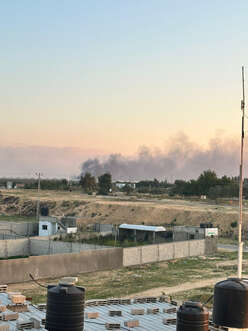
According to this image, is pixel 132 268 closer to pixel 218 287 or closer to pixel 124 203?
pixel 218 287

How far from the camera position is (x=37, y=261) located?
128 feet

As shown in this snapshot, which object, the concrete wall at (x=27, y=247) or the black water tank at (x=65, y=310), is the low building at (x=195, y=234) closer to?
the concrete wall at (x=27, y=247)

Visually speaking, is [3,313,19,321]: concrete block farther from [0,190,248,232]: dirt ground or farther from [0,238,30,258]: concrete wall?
[0,190,248,232]: dirt ground

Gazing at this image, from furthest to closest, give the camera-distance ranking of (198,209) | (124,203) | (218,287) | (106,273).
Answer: (124,203) < (198,209) < (106,273) < (218,287)

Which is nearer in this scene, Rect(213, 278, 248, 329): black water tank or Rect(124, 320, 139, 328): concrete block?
Rect(213, 278, 248, 329): black water tank

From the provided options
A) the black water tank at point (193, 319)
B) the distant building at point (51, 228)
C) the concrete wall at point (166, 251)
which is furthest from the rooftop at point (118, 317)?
the distant building at point (51, 228)

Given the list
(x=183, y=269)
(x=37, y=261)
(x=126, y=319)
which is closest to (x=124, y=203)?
(x=183, y=269)

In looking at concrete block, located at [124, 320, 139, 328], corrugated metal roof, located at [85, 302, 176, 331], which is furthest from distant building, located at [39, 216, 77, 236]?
concrete block, located at [124, 320, 139, 328]

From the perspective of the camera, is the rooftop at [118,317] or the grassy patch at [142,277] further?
the grassy patch at [142,277]

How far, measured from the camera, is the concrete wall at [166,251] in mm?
45312

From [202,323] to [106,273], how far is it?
28.0 meters

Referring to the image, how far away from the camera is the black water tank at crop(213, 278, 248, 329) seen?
→ 15805 millimetres

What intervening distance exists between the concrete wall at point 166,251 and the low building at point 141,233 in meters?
6.04

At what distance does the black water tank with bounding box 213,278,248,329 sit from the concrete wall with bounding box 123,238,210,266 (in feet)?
93.9
